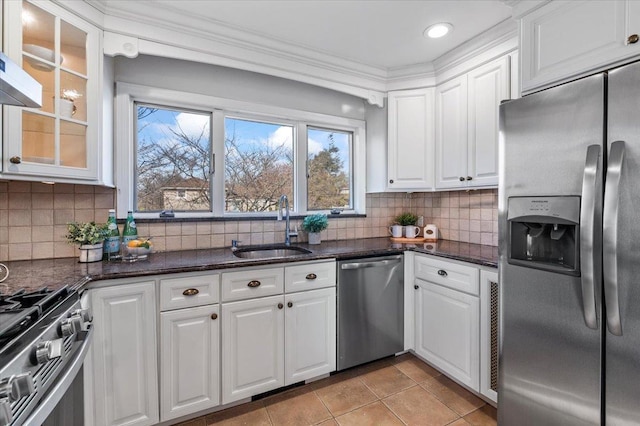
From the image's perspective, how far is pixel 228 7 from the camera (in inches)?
73.4

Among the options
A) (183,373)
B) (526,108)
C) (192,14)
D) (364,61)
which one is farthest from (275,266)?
(364,61)

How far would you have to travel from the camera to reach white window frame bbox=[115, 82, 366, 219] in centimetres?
204

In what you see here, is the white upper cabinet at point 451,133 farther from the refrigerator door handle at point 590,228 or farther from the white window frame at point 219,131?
the refrigerator door handle at point 590,228

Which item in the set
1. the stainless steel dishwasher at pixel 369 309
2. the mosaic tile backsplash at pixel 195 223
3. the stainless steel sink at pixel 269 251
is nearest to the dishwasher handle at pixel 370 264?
the stainless steel dishwasher at pixel 369 309

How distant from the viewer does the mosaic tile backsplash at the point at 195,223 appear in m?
1.77

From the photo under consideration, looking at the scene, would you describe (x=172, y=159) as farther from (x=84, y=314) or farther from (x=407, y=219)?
(x=407, y=219)

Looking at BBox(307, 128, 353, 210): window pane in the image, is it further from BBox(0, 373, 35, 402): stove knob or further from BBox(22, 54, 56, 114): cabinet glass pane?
BBox(0, 373, 35, 402): stove knob

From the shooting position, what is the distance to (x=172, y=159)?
7.52ft

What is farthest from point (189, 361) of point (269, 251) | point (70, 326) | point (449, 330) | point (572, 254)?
point (572, 254)

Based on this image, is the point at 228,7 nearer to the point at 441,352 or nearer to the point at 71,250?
the point at 71,250

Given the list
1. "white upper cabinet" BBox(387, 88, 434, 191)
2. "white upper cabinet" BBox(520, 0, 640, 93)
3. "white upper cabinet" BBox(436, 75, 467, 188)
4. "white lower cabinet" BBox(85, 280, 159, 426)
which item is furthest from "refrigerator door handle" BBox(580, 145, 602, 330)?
"white lower cabinet" BBox(85, 280, 159, 426)

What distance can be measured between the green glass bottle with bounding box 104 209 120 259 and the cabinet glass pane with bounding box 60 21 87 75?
83 centimetres

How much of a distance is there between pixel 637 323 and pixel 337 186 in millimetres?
2221

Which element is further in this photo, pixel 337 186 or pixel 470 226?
pixel 337 186
